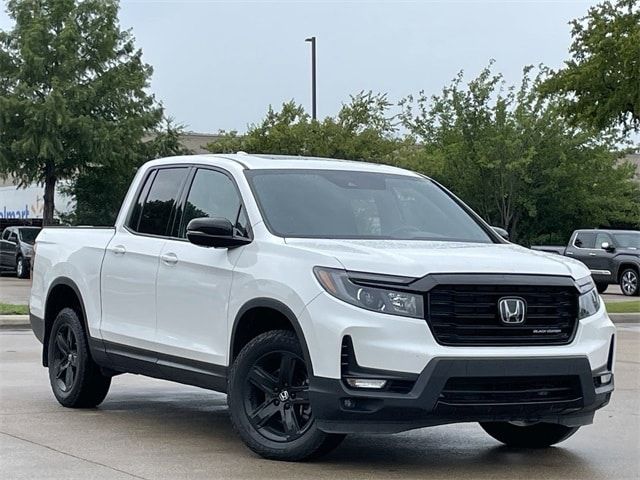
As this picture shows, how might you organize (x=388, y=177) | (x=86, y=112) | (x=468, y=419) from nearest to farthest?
(x=468, y=419)
(x=388, y=177)
(x=86, y=112)

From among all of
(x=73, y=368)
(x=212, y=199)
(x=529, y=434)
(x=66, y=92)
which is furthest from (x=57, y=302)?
(x=66, y=92)

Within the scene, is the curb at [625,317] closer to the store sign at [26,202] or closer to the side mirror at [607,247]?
the side mirror at [607,247]

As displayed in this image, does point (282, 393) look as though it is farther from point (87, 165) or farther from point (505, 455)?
point (87, 165)

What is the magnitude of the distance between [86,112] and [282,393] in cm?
3562

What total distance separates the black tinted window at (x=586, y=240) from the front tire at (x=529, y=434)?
25.0 metres

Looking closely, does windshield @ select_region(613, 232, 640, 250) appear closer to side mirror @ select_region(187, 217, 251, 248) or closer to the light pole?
the light pole

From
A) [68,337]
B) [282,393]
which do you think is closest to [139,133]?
[68,337]

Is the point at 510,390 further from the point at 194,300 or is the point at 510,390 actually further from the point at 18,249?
the point at 18,249

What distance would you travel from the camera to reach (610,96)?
2823 cm

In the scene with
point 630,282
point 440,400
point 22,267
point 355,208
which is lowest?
point 22,267

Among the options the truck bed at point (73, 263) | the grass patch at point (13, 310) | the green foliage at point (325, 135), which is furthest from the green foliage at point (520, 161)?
the truck bed at point (73, 263)

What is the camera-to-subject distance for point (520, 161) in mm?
40844

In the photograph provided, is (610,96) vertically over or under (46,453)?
over

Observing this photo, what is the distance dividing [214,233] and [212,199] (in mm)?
867
